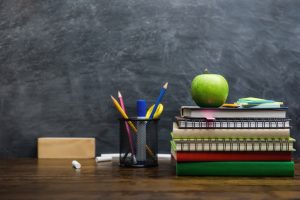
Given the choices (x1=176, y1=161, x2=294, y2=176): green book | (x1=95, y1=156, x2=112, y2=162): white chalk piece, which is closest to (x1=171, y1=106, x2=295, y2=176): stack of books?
(x1=176, y1=161, x2=294, y2=176): green book

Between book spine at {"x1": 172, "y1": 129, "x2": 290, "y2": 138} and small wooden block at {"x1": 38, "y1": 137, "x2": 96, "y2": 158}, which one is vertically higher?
book spine at {"x1": 172, "y1": 129, "x2": 290, "y2": 138}

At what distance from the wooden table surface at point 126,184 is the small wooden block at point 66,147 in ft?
0.45


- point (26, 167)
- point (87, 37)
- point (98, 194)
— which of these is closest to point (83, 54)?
point (87, 37)

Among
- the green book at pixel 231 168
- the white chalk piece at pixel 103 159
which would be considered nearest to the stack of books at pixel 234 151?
the green book at pixel 231 168

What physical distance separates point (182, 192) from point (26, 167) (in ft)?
1.74

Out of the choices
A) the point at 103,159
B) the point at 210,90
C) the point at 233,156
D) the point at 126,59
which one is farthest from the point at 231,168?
the point at 126,59

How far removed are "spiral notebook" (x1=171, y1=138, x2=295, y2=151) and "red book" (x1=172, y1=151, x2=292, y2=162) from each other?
0.03 feet

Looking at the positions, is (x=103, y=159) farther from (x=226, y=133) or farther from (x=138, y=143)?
(x=226, y=133)

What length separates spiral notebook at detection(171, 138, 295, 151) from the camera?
1100mm

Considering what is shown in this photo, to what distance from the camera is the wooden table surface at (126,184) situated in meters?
0.90

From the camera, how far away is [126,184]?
1.00m

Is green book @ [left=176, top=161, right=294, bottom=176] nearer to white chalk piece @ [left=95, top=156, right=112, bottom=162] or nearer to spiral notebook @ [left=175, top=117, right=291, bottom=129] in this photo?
spiral notebook @ [left=175, top=117, right=291, bottom=129]

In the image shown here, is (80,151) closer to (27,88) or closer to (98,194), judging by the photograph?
(27,88)

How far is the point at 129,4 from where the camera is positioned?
147 cm
